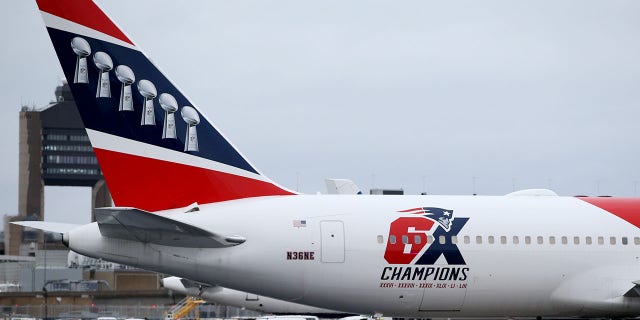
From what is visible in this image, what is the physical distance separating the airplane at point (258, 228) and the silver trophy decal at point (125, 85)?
35 millimetres

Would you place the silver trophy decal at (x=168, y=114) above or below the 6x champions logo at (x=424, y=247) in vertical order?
above

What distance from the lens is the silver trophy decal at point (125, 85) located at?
26.5 meters

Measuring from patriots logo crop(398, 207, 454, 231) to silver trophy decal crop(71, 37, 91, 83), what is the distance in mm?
8851

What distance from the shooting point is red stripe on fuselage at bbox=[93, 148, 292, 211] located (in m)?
26.4

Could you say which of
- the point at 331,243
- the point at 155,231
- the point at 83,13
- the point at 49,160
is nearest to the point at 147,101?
the point at 83,13

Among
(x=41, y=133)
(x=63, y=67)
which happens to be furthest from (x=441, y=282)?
(x=41, y=133)

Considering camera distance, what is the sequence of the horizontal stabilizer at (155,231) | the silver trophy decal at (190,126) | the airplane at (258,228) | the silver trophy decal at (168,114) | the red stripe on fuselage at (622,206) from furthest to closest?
the red stripe on fuselage at (622,206) < the silver trophy decal at (190,126) < the silver trophy decal at (168,114) < the airplane at (258,228) < the horizontal stabilizer at (155,231)


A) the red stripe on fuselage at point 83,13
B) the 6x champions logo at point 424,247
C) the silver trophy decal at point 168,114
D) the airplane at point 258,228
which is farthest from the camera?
the 6x champions logo at point 424,247

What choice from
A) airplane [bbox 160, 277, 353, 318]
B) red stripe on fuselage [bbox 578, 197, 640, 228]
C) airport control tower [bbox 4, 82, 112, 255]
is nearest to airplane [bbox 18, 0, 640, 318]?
red stripe on fuselage [bbox 578, 197, 640, 228]

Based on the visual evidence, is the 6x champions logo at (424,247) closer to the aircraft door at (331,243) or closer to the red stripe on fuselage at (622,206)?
the aircraft door at (331,243)

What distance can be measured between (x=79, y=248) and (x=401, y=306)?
8.48 metres

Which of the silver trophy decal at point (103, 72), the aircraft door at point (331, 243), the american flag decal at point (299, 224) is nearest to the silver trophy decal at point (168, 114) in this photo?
the silver trophy decal at point (103, 72)

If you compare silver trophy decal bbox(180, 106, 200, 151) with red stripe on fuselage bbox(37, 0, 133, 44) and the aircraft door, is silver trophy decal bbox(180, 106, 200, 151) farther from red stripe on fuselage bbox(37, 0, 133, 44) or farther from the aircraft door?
the aircraft door

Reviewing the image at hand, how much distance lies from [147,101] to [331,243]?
5819mm
